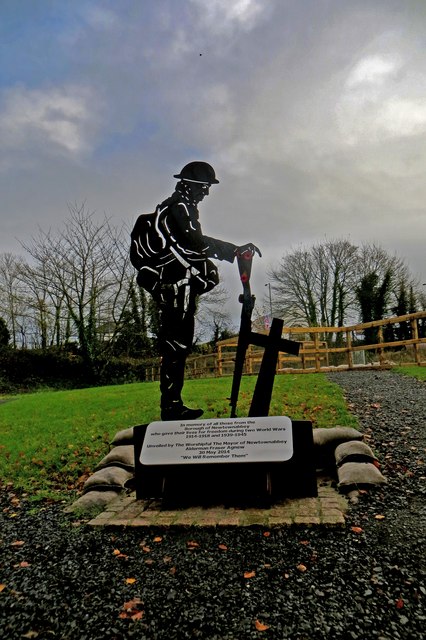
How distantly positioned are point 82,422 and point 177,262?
4.49m

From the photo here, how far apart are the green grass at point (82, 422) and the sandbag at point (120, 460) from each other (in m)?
0.42

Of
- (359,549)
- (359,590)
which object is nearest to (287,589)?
(359,590)

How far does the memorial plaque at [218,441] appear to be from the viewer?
14.0 feet

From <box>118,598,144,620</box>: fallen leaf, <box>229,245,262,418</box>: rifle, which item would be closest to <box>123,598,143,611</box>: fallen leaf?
<box>118,598,144,620</box>: fallen leaf

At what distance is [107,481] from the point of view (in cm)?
491

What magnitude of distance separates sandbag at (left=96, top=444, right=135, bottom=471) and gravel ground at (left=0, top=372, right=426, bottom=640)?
3.69 feet

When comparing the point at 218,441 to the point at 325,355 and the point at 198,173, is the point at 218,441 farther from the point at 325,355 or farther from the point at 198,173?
the point at 325,355

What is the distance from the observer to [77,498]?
492 cm

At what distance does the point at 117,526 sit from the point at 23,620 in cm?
136

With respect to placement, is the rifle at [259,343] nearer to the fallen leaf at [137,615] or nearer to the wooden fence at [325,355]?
the fallen leaf at [137,615]

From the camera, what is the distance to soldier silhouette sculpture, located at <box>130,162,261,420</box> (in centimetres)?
537

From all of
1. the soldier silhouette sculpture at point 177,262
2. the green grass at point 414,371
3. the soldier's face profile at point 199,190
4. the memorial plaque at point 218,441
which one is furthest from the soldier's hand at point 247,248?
the green grass at point 414,371

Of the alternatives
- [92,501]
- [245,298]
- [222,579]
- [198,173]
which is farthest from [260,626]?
[198,173]

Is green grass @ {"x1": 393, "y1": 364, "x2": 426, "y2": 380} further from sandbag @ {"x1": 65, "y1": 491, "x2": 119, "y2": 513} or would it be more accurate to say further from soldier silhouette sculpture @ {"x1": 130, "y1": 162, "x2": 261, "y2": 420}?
sandbag @ {"x1": 65, "y1": 491, "x2": 119, "y2": 513}
